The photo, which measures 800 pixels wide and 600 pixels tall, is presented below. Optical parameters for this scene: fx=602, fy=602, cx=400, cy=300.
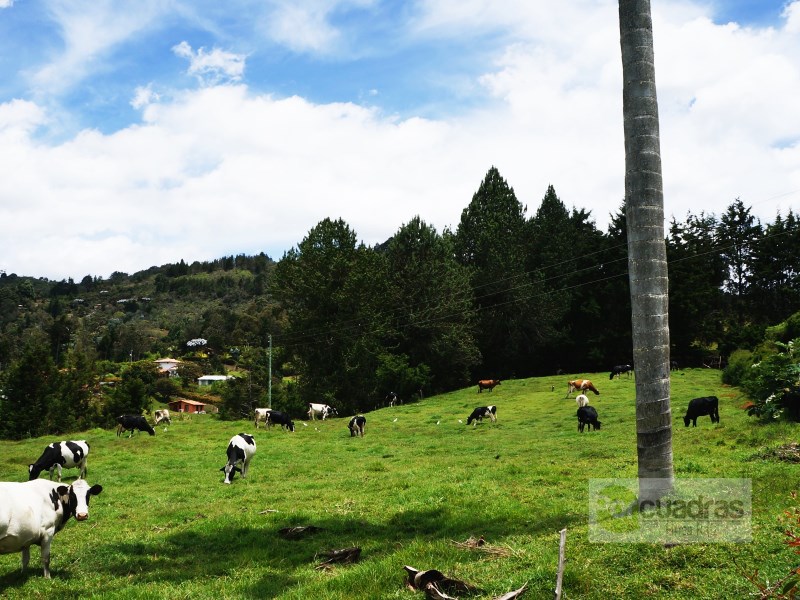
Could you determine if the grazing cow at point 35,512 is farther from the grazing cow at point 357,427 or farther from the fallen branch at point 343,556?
the grazing cow at point 357,427

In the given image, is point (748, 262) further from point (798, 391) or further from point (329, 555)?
point (329, 555)

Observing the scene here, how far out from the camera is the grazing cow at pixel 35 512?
31.6ft

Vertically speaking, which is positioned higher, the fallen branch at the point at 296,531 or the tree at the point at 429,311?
the tree at the point at 429,311

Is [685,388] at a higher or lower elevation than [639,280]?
lower

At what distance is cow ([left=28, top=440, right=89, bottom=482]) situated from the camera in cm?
2167

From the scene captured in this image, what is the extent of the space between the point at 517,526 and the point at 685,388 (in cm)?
3568

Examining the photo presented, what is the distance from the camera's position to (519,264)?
65.8 meters

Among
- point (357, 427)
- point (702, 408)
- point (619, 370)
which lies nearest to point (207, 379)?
point (619, 370)

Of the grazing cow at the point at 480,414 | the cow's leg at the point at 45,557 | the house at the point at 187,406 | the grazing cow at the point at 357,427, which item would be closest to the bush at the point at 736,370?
the grazing cow at the point at 480,414

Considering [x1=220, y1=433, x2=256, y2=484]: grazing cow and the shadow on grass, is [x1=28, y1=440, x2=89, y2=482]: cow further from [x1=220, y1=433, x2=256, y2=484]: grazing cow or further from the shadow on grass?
the shadow on grass

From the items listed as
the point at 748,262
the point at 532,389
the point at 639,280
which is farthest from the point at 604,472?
the point at 748,262

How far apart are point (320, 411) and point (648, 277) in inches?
1666

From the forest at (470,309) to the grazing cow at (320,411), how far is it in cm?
318

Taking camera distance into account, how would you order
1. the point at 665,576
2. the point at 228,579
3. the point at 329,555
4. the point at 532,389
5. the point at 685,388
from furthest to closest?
the point at 532,389, the point at 685,388, the point at 329,555, the point at 228,579, the point at 665,576
